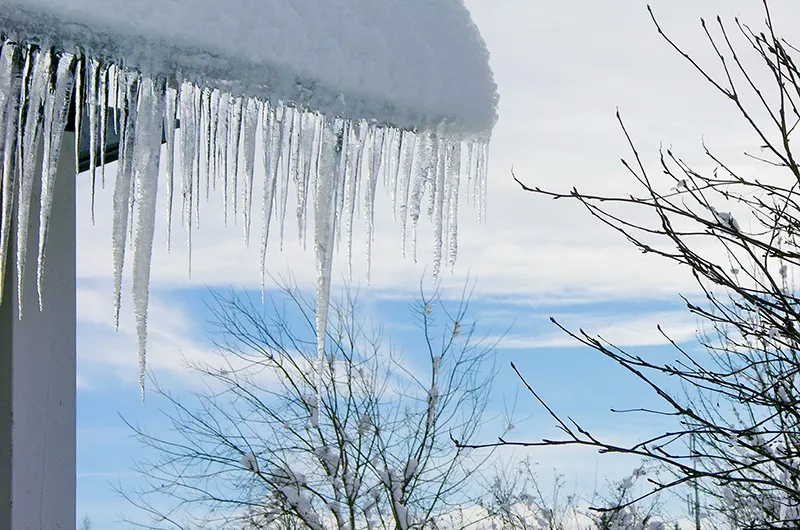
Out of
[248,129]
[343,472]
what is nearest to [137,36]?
[248,129]

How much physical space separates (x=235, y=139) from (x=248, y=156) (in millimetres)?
47

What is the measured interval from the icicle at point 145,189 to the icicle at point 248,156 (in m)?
0.17

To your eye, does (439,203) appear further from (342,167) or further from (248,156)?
(248,156)

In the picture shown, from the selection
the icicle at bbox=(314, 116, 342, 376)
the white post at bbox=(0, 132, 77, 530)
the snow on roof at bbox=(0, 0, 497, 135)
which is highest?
the snow on roof at bbox=(0, 0, 497, 135)

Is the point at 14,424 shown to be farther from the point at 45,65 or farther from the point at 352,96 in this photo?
the point at 352,96

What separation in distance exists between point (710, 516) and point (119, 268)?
783cm

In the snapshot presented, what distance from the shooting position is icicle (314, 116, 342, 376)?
63.0 inches

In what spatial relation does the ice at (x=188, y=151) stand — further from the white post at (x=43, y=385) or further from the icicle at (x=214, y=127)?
the white post at (x=43, y=385)

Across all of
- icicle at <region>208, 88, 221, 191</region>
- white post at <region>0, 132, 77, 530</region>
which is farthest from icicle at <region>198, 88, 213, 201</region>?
white post at <region>0, 132, 77, 530</region>

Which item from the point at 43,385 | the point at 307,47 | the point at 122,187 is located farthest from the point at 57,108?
the point at 43,385

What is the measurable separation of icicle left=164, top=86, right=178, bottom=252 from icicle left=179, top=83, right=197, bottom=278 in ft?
0.06

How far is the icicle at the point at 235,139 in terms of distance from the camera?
155 cm

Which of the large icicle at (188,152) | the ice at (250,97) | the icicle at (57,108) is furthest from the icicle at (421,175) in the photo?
the icicle at (57,108)

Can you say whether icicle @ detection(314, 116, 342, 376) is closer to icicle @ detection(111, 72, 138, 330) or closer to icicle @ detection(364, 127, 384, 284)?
icicle @ detection(364, 127, 384, 284)
